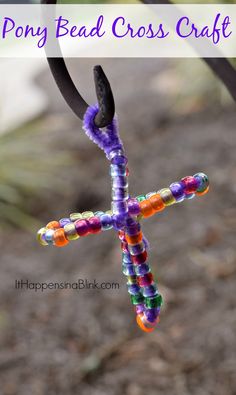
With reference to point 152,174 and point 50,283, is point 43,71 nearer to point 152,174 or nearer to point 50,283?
point 152,174

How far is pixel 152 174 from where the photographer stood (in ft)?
6.15

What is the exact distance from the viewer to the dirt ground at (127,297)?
47.7 inches

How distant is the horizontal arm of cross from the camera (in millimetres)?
422

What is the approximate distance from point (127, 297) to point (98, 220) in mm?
1025

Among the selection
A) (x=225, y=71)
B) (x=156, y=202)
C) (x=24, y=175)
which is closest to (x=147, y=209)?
(x=156, y=202)

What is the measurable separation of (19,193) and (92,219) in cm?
138

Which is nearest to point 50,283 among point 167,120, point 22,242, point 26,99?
point 22,242

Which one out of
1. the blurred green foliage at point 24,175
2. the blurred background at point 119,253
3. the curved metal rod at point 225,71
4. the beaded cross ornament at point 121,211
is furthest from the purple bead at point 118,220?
the blurred green foliage at point 24,175

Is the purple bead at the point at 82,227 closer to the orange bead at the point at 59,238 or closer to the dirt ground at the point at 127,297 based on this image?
the orange bead at the point at 59,238

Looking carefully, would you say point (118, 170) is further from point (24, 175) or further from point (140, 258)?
point (24, 175)

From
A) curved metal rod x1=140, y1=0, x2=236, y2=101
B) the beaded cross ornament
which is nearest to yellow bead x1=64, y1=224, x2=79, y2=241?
the beaded cross ornament

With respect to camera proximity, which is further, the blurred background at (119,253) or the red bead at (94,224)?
the blurred background at (119,253)

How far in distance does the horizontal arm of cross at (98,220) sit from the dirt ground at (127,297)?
775 millimetres

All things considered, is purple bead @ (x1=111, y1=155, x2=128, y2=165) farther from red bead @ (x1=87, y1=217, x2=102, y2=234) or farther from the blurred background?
the blurred background
